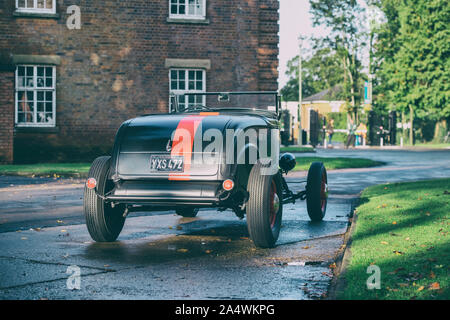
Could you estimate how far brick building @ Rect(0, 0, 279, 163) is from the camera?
22531 millimetres

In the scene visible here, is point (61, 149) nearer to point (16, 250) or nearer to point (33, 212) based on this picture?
point (33, 212)

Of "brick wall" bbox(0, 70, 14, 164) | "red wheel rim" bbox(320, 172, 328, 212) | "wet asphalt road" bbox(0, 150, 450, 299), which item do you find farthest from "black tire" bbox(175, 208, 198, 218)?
"brick wall" bbox(0, 70, 14, 164)

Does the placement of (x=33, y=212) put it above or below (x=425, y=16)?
below

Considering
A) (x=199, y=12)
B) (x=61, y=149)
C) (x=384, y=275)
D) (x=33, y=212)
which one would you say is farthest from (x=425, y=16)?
(x=384, y=275)

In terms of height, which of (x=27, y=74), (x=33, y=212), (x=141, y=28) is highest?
(x=141, y=28)

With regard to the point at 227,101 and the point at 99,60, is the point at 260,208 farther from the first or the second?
the point at 99,60

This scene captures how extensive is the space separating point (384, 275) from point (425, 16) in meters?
47.2

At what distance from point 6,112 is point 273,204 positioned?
15.8 m

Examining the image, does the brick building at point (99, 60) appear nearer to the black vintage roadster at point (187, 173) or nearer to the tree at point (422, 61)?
the black vintage roadster at point (187, 173)

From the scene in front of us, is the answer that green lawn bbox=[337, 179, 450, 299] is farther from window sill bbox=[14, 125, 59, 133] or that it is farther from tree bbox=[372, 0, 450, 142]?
tree bbox=[372, 0, 450, 142]

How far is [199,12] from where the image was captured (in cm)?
2361

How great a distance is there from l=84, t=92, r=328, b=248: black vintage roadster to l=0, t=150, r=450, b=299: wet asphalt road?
382 millimetres

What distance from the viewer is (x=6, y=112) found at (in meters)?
21.7
